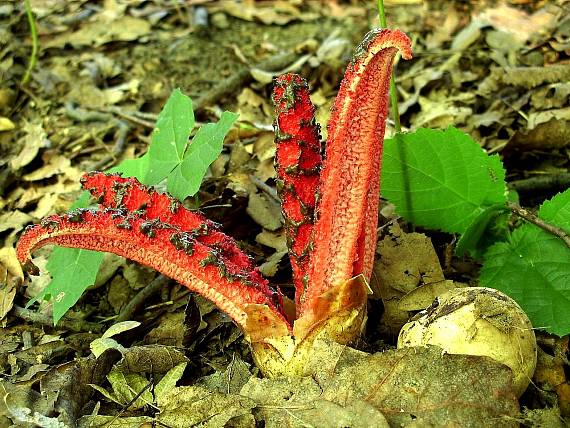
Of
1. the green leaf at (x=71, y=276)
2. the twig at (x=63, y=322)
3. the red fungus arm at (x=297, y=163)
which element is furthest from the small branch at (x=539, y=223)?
the twig at (x=63, y=322)

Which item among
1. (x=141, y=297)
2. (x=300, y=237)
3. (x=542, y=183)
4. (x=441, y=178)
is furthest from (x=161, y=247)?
(x=542, y=183)

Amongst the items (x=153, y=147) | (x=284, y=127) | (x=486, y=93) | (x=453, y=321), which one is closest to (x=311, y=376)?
(x=453, y=321)

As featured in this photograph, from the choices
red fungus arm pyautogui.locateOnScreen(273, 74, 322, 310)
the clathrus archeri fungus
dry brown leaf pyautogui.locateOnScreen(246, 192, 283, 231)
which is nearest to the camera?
the clathrus archeri fungus

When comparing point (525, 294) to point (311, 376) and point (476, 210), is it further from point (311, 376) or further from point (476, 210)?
point (311, 376)

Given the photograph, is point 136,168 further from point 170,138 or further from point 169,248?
point 169,248

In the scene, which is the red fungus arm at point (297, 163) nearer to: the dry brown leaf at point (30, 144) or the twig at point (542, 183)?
the twig at point (542, 183)

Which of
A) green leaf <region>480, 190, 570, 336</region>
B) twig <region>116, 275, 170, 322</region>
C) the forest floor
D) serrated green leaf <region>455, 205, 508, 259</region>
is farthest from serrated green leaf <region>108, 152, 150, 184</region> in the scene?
green leaf <region>480, 190, 570, 336</region>

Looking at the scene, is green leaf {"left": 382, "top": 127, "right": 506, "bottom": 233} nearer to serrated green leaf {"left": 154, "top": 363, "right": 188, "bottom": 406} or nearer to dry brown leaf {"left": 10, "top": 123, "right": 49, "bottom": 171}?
serrated green leaf {"left": 154, "top": 363, "right": 188, "bottom": 406}

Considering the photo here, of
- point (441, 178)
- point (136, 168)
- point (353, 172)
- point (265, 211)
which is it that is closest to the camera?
point (353, 172)
